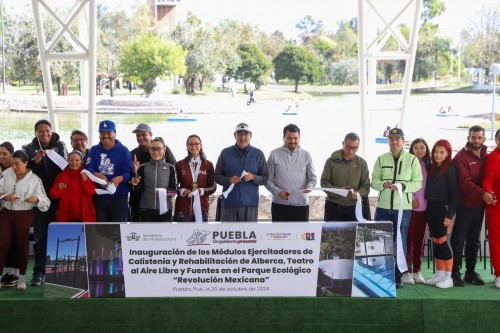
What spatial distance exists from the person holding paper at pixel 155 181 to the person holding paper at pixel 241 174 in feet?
1.21

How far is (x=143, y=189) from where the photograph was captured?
4.92 m

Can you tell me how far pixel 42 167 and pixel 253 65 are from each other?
47.8 ft

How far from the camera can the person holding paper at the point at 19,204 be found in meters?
4.66

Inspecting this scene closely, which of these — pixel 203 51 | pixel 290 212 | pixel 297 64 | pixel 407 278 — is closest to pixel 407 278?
pixel 407 278

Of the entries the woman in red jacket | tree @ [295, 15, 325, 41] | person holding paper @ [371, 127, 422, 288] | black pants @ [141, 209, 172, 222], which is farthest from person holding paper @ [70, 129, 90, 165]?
tree @ [295, 15, 325, 41]

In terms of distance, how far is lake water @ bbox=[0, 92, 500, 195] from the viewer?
1933cm

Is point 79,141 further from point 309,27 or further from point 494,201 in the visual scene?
point 309,27

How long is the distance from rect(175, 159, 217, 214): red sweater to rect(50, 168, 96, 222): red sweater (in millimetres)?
662

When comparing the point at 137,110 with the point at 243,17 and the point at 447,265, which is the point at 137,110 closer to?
the point at 243,17

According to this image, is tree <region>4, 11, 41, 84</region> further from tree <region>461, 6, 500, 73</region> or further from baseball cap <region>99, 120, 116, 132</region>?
baseball cap <region>99, 120, 116, 132</region>

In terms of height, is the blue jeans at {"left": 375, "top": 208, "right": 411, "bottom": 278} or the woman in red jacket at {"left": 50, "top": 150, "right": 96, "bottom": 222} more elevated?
the woman in red jacket at {"left": 50, "top": 150, "right": 96, "bottom": 222}

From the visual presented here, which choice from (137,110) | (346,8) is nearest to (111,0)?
(137,110)

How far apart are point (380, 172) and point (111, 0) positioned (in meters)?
16.7

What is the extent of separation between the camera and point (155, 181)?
4.88 metres
